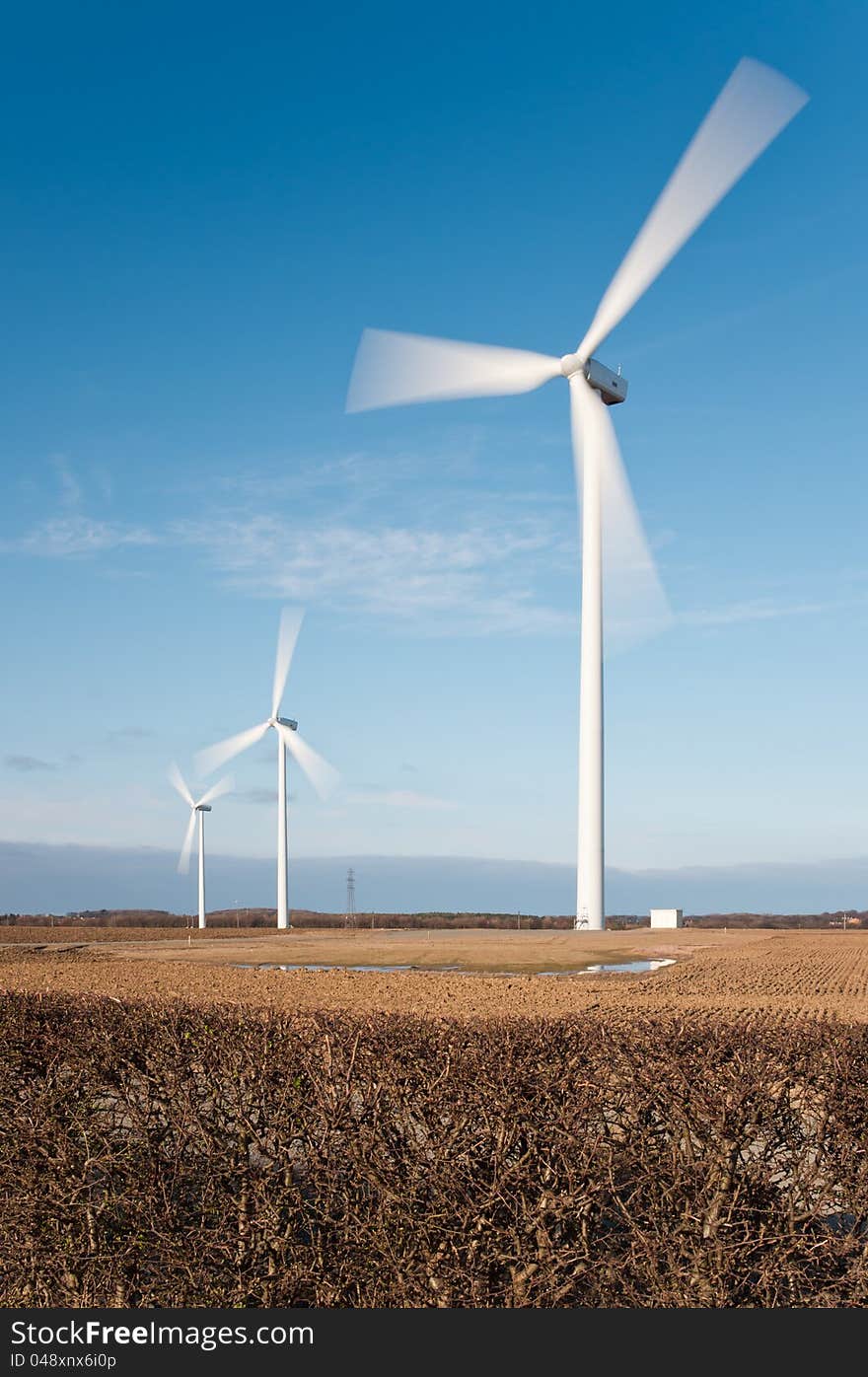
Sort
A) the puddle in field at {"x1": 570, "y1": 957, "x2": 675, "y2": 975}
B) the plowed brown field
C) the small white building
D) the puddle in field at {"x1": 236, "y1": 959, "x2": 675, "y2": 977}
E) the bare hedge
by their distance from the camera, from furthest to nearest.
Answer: the small white building, the puddle in field at {"x1": 570, "y1": 957, "x2": 675, "y2": 975}, the puddle in field at {"x1": 236, "y1": 959, "x2": 675, "y2": 977}, the plowed brown field, the bare hedge

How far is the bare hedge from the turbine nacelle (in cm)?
5065

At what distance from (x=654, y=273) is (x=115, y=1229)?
4499 cm

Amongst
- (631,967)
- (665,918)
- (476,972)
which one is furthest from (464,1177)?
(665,918)

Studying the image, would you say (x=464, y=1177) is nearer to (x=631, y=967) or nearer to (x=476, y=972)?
(x=476, y=972)

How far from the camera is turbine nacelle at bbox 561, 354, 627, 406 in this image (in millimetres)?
55875

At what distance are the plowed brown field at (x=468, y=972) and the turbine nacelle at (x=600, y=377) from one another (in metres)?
29.2

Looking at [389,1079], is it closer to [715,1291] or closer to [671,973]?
[715,1291]

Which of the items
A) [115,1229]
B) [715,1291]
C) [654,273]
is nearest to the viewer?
[715,1291]

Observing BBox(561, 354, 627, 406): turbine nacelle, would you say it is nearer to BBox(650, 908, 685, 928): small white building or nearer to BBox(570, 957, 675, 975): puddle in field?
BBox(570, 957, 675, 975): puddle in field

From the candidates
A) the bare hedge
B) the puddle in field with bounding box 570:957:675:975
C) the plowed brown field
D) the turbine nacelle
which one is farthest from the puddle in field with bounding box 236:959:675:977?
the bare hedge

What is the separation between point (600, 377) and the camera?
57.6 metres

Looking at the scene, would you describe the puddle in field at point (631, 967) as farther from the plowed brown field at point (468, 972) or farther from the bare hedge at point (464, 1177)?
the bare hedge at point (464, 1177)

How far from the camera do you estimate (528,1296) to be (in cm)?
757

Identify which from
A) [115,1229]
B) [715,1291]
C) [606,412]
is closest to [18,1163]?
[115,1229]
